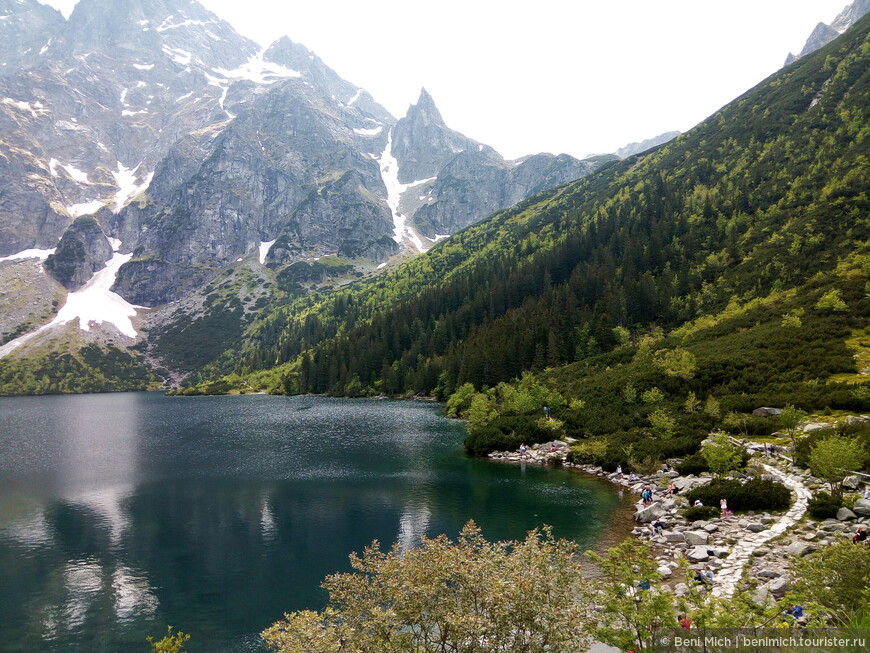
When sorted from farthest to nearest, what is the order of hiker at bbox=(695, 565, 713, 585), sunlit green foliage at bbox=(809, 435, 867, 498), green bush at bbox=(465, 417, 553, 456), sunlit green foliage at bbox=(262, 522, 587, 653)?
green bush at bbox=(465, 417, 553, 456) → sunlit green foliage at bbox=(809, 435, 867, 498) → hiker at bbox=(695, 565, 713, 585) → sunlit green foliage at bbox=(262, 522, 587, 653)

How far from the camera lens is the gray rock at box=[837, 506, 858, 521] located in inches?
1140

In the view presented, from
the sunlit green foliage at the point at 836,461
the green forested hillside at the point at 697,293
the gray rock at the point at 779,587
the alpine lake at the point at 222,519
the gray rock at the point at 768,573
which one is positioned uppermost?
the green forested hillside at the point at 697,293

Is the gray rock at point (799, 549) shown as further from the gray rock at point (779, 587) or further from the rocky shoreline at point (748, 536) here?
the gray rock at point (779, 587)

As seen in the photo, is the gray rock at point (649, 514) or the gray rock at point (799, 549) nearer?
the gray rock at point (799, 549)

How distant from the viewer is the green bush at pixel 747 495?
33938 mm

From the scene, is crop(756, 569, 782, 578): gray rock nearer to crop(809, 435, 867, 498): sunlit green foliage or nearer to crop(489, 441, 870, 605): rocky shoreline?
crop(489, 441, 870, 605): rocky shoreline

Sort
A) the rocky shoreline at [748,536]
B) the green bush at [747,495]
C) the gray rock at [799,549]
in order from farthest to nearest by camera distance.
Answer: the green bush at [747,495] < the gray rock at [799,549] < the rocky shoreline at [748,536]

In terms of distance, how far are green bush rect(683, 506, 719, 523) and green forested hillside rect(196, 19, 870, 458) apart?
20.8 metres

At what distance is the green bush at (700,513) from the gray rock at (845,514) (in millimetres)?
7381

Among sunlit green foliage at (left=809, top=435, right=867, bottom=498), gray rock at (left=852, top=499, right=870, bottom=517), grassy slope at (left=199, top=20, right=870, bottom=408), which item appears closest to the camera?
gray rock at (left=852, top=499, right=870, bottom=517)

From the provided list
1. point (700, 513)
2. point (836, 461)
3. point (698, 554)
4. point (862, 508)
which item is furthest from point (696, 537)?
point (836, 461)

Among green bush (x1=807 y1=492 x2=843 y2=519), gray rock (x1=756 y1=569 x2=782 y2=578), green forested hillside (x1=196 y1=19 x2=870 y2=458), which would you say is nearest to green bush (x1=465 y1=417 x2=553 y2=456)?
green forested hillside (x1=196 y1=19 x2=870 y2=458)

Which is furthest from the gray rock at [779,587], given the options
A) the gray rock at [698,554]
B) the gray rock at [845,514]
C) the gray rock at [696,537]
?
the gray rock at [845,514]

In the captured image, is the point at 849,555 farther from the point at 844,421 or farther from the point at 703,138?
the point at 703,138
